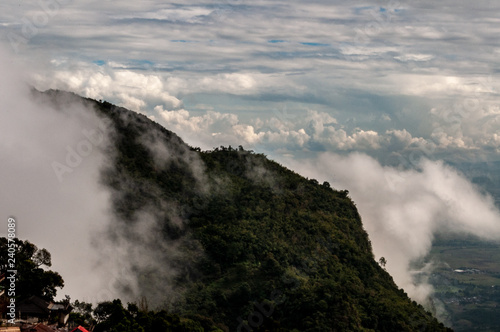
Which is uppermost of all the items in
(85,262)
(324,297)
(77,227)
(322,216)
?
(322,216)

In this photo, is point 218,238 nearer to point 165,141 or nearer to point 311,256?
point 311,256

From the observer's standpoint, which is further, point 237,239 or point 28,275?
point 237,239

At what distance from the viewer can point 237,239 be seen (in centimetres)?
8469

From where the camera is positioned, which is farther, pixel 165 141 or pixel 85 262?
pixel 165 141

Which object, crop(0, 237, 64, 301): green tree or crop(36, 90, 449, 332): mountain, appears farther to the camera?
crop(36, 90, 449, 332): mountain

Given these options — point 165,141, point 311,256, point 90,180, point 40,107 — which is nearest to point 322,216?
point 311,256

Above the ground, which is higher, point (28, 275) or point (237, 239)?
point (237, 239)

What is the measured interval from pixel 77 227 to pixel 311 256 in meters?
32.3

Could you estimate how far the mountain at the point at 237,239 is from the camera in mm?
72875

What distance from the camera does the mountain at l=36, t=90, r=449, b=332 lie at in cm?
7288

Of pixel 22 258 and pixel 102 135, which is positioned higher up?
pixel 102 135

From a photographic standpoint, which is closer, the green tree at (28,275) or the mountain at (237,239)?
the green tree at (28,275)

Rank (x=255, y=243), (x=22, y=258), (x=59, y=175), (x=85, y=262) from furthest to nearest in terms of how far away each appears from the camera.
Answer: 1. (x=59, y=175)
2. (x=255, y=243)
3. (x=85, y=262)
4. (x=22, y=258)

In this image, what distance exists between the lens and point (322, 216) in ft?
336
